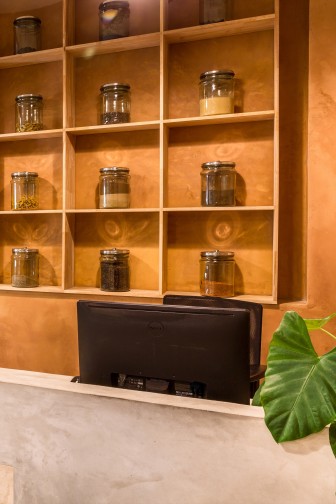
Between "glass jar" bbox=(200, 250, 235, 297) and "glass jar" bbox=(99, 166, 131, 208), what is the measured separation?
0.58 metres

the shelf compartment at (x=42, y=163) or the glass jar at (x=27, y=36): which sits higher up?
the glass jar at (x=27, y=36)

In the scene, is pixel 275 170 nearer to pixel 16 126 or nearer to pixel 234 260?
pixel 234 260

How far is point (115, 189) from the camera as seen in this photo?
2.61m

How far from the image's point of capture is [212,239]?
8.52 ft

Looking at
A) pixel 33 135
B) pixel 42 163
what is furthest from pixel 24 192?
pixel 33 135

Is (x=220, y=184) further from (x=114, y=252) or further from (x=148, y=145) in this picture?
(x=114, y=252)

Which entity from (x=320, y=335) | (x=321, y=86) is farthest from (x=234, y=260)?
(x=321, y=86)

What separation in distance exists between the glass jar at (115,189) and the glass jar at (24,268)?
57 cm

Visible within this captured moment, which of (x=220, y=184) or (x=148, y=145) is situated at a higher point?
(x=148, y=145)

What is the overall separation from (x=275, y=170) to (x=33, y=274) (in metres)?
1.59

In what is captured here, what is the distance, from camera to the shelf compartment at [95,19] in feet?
8.72

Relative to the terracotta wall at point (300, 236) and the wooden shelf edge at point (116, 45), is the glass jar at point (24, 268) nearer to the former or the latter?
the terracotta wall at point (300, 236)

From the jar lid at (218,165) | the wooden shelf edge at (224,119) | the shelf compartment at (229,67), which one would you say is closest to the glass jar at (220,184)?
the jar lid at (218,165)

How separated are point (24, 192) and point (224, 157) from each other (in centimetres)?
126
